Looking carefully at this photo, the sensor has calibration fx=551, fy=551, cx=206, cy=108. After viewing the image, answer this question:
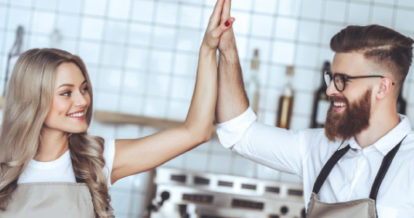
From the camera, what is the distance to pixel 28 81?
5.48 ft

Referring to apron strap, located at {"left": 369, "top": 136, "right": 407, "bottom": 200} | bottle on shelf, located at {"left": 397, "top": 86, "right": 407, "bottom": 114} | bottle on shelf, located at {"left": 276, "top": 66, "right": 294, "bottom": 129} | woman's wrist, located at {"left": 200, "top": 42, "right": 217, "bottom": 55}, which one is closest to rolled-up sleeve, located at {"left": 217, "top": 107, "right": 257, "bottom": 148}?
woman's wrist, located at {"left": 200, "top": 42, "right": 217, "bottom": 55}

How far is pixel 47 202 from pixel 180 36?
4.80 ft

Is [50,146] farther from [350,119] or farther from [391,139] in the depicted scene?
[391,139]

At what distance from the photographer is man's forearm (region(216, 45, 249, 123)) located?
1764 mm

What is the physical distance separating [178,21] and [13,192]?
150cm

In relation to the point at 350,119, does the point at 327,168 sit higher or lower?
lower

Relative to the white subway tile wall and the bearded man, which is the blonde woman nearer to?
Answer: the bearded man

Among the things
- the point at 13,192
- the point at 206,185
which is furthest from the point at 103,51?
the point at 13,192

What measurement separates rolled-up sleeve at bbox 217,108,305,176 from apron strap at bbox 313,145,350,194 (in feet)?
0.49

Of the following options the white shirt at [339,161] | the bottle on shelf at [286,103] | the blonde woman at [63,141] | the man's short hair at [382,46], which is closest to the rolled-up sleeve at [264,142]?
the white shirt at [339,161]

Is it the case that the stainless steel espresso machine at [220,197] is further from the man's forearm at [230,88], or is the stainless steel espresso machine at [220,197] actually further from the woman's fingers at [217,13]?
the woman's fingers at [217,13]

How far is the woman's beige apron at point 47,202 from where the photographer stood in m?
1.63

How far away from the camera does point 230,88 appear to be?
5.82 ft

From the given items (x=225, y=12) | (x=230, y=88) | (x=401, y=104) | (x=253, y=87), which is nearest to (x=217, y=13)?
(x=225, y=12)
